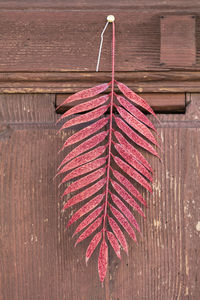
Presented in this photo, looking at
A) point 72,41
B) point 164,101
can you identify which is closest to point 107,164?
point 164,101

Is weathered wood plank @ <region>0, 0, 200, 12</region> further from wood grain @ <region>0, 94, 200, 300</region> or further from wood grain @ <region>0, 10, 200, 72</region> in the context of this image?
wood grain @ <region>0, 94, 200, 300</region>

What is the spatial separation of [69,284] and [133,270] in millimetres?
196

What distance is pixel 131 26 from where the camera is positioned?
874 millimetres

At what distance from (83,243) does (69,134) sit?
326 millimetres

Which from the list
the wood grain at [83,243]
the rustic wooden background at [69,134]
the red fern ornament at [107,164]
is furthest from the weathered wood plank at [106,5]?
the wood grain at [83,243]

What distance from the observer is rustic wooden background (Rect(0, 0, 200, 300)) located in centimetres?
88

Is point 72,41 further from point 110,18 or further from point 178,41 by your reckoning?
point 178,41

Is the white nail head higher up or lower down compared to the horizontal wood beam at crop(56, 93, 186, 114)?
higher up

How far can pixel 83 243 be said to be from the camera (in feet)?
2.94

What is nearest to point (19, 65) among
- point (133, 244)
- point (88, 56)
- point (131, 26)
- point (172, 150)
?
point (88, 56)

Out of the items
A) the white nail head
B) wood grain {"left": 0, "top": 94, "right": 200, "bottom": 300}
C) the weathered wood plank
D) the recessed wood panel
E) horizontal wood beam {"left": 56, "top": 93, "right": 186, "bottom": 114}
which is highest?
the weathered wood plank

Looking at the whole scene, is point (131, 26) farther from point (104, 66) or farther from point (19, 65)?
point (19, 65)

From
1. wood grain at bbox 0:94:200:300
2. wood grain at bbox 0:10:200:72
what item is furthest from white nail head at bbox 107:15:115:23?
wood grain at bbox 0:94:200:300

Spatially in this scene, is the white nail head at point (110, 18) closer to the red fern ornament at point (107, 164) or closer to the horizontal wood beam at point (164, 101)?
the red fern ornament at point (107, 164)
